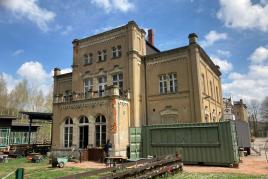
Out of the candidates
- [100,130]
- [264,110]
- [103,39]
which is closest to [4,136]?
[100,130]

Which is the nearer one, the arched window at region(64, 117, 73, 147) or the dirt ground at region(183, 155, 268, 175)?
the dirt ground at region(183, 155, 268, 175)

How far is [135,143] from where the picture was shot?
18750mm

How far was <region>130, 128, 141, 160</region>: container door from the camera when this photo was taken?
18641 mm

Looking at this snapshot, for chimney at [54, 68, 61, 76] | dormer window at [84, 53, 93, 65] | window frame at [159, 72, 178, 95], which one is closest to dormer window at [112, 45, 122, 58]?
dormer window at [84, 53, 93, 65]

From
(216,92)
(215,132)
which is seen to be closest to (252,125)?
(216,92)

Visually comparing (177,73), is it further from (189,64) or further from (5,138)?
(5,138)

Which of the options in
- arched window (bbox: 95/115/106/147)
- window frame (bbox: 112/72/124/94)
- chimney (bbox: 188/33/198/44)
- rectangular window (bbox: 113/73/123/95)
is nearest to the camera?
arched window (bbox: 95/115/106/147)

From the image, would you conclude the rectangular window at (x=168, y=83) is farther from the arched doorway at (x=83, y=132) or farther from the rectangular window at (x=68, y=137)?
the rectangular window at (x=68, y=137)

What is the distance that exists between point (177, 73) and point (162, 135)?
7716 mm

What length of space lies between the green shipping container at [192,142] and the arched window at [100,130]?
3564mm

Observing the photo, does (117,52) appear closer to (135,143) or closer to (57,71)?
(57,71)

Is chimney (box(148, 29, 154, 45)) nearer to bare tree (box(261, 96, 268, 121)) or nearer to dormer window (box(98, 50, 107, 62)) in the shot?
dormer window (box(98, 50, 107, 62))

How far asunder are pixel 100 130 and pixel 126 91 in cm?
438

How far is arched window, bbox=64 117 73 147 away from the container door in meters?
7.37
